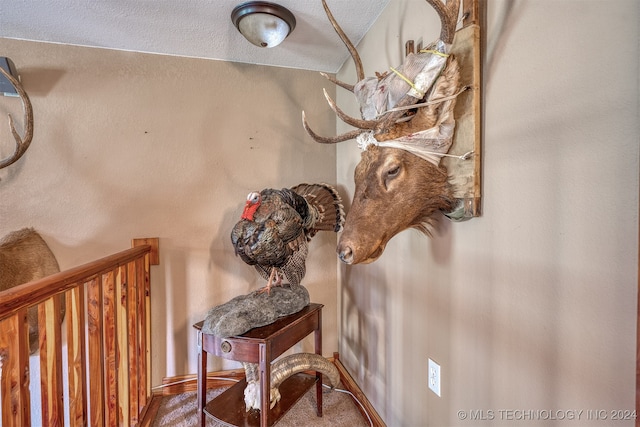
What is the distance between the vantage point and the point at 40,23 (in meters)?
1.45

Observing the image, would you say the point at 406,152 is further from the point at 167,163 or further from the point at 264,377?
the point at 167,163

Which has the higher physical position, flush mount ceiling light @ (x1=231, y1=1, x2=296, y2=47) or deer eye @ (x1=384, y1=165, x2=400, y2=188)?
flush mount ceiling light @ (x1=231, y1=1, x2=296, y2=47)

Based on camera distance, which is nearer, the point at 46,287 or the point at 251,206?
the point at 46,287

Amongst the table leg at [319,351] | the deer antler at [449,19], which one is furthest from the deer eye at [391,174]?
the table leg at [319,351]

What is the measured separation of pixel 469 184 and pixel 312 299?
57.1 inches

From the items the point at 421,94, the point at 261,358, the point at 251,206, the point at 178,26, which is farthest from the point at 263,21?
the point at 261,358

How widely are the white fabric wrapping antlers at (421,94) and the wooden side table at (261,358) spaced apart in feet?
3.00

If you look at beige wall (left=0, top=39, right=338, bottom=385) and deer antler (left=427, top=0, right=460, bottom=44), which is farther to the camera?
beige wall (left=0, top=39, right=338, bottom=385)

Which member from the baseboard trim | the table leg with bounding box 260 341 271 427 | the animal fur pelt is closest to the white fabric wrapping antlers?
the table leg with bounding box 260 341 271 427

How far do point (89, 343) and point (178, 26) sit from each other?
1.59m

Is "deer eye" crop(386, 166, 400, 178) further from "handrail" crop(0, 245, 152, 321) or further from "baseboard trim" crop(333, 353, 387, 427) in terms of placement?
"baseboard trim" crop(333, 353, 387, 427)

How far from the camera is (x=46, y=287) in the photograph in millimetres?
843

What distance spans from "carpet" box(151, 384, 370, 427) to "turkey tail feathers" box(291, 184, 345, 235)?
3.34 feet

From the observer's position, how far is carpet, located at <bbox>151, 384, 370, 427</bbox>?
1.53 metres
